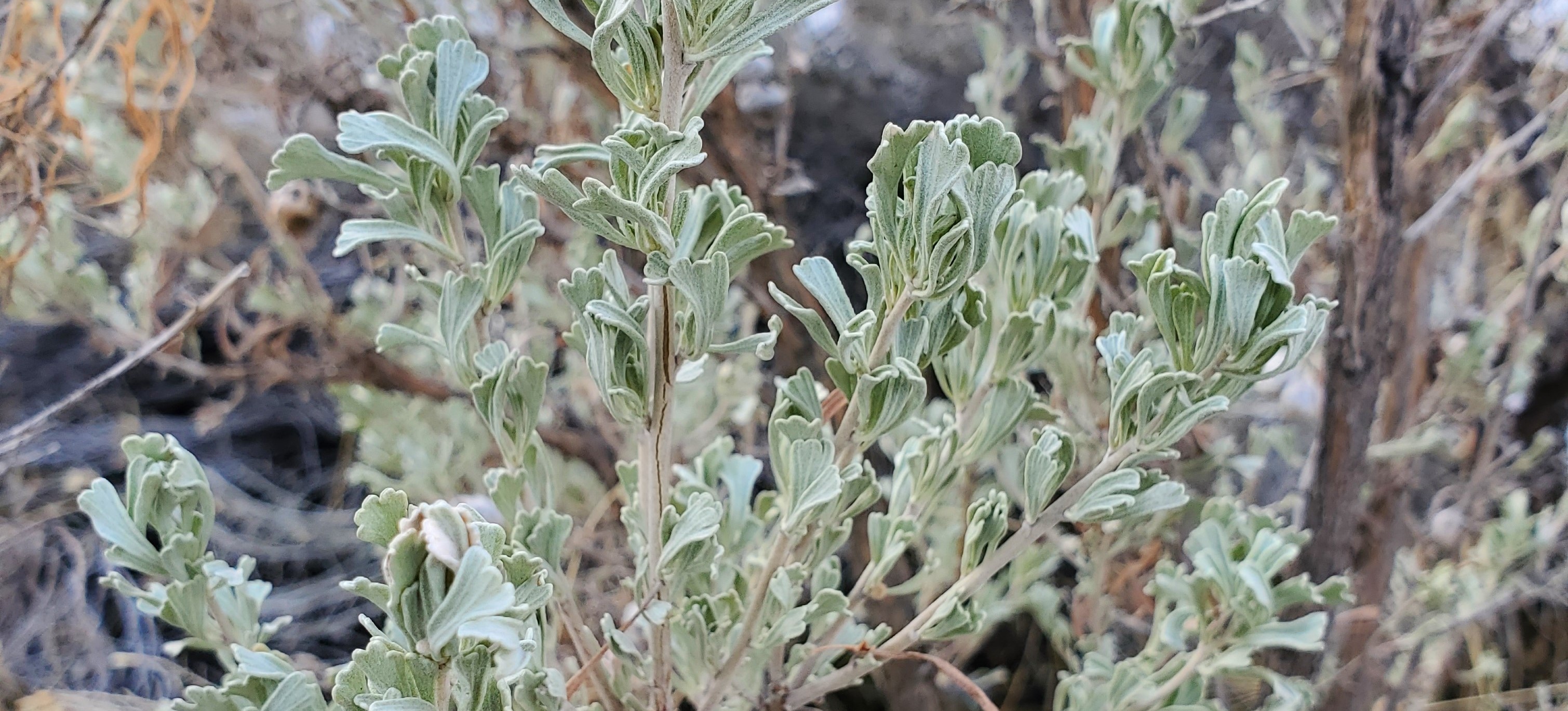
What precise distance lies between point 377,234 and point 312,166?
38 millimetres

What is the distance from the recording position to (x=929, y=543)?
3.56 ft

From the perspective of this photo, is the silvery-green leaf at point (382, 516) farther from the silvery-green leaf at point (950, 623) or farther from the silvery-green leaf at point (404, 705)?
the silvery-green leaf at point (950, 623)

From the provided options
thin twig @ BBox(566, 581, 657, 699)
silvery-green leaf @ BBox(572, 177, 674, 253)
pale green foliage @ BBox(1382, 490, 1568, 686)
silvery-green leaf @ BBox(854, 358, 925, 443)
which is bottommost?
pale green foliage @ BBox(1382, 490, 1568, 686)

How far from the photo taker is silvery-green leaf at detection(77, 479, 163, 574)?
1.31 feet

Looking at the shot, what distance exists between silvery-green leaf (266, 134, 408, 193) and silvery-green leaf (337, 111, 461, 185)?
15 millimetres

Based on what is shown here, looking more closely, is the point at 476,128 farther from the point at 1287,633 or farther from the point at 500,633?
the point at 1287,633

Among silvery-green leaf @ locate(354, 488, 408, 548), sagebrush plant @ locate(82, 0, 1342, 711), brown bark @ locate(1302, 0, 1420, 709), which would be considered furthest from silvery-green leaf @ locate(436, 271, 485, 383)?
brown bark @ locate(1302, 0, 1420, 709)

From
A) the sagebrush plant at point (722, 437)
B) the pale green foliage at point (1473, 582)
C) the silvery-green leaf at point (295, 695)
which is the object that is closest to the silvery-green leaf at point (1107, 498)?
the sagebrush plant at point (722, 437)

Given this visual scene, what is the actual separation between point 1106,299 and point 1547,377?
32.7 inches

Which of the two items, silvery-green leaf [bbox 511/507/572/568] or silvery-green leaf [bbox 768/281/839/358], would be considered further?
silvery-green leaf [bbox 511/507/572/568]

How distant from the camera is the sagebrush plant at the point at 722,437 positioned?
1.01 ft

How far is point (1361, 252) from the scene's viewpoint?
0.69 metres

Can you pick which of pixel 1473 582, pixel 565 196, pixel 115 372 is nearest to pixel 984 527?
pixel 565 196

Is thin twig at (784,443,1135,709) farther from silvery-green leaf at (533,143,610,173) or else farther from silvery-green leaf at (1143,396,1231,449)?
silvery-green leaf at (533,143,610,173)
